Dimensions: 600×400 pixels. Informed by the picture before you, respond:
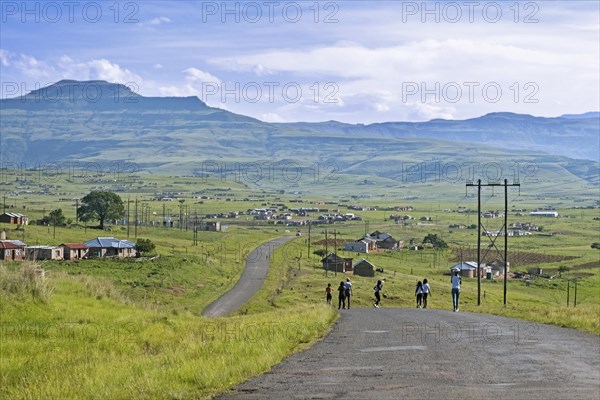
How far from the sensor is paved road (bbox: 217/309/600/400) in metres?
11.5

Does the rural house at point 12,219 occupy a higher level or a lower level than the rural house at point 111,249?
higher

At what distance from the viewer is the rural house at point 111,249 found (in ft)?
302

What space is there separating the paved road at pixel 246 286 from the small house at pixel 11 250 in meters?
21.8

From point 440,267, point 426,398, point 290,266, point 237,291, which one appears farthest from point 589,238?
point 426,398

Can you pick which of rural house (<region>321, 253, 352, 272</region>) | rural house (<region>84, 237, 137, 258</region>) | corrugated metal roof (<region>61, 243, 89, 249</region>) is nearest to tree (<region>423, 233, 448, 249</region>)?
rural house (<region>321, 253, 352, 272</region>)

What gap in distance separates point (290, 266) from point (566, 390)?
268 ft

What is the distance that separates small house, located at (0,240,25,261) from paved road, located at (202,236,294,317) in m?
21.8

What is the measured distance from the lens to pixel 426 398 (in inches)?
431

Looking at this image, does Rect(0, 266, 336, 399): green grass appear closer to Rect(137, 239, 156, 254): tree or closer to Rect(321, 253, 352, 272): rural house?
Rect(137, 239, 156, 254): tree

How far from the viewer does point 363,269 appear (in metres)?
101

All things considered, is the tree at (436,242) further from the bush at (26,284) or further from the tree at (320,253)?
the bush at (26,284)

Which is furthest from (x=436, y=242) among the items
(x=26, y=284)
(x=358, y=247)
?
(x=26, y=284)

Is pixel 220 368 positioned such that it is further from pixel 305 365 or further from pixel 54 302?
pixel 54 302

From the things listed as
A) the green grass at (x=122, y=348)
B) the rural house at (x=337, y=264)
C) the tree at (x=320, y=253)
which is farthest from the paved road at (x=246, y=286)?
the green grass at (x=122, y=348)
